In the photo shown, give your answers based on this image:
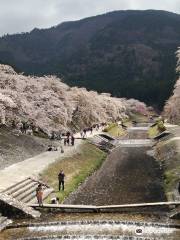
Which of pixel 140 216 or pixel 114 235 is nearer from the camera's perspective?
pixel 114 235

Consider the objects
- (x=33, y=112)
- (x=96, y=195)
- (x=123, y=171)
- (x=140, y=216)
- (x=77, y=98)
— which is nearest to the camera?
(x=140, y=216)

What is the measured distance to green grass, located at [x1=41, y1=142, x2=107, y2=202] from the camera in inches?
1928

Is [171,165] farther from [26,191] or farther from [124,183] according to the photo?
[26,191]

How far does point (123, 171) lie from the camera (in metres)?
59.4

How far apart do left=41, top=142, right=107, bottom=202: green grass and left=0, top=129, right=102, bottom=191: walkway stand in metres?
0.92

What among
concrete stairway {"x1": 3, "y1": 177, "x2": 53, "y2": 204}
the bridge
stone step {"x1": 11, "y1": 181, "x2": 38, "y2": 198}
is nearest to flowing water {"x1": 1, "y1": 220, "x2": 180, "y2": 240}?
the bridge

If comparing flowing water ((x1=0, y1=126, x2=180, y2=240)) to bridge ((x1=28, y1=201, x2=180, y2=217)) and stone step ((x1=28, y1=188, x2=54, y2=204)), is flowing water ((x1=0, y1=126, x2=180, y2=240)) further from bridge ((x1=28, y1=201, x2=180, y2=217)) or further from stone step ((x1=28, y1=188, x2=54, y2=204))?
stone step ((x1=28, y1=188, x2=54, y2=204))

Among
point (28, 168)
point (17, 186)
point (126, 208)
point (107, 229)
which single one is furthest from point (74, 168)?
point (107, 229)

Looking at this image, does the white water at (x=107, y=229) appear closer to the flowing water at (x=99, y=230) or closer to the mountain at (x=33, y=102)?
the flowing water at (x=99, y=230)

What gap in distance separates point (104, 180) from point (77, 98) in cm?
4651

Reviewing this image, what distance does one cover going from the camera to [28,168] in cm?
5250

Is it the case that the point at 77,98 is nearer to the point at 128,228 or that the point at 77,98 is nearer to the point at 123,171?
the point at 123,171

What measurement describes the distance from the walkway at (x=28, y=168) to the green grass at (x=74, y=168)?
0.92 metres

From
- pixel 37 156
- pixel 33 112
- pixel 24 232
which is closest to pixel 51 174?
pixel 37 156
